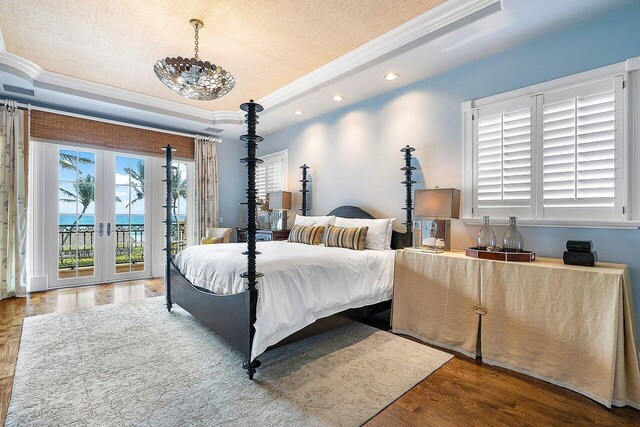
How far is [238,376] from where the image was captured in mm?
2195

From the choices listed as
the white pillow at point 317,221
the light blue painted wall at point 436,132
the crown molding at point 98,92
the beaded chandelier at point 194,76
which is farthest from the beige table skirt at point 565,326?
the crown molding at point 98,92

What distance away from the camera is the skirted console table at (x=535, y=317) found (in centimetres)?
192

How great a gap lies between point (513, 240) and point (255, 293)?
7.26ft

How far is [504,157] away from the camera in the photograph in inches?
116

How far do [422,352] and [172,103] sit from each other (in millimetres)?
5053

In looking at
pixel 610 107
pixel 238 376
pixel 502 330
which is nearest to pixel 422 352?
pixel 502 330

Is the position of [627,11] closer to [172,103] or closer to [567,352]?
[567,352]

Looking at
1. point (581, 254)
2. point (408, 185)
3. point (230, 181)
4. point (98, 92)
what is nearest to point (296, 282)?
point (408, 185)

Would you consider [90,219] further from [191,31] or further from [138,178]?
[191,31]

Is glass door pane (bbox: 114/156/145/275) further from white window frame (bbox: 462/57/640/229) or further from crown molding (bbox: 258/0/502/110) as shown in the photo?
white window frame (bbox: 462/57/640/229)

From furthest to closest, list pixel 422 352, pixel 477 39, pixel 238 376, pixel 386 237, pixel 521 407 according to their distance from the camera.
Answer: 1. pixel 386 237
2. pixel 477 39
3. pixel 422 352
4. pixel 238 376
5. pixel 521 407

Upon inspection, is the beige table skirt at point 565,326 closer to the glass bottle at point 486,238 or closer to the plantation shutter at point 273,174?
the glass bottle at point 486,238

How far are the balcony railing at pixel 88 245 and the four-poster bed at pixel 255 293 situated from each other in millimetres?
2472

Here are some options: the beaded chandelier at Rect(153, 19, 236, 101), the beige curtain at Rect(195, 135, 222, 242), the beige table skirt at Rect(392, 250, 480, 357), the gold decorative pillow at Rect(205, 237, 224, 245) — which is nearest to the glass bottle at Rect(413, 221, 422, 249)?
the beige table skirt at Rect(392, 250, 480, 357)
